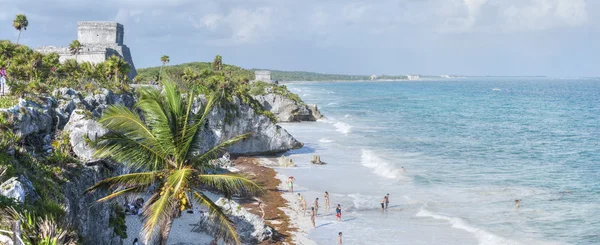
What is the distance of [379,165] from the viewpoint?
35781 mm

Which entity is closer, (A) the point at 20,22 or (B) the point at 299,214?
(B) the point at 299,214

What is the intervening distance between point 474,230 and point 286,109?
4604 centimetres

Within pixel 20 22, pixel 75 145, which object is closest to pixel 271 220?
pixel 75 145

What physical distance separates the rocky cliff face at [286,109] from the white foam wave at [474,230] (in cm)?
4193

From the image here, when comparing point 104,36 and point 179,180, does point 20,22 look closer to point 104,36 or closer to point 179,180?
point 104,36

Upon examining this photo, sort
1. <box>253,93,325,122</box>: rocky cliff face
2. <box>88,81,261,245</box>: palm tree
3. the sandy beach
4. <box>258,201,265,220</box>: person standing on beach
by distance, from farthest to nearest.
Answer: <box>253,93,325,122</box>: rocky cliff face
<box>258,201,265,220</box>: person standing on beach
the sandy beach
<box>88,81,261,245</box>: palm tree

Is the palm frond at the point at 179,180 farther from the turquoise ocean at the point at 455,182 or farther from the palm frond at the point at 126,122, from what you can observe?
the turquoise ocean at the point at 455,182

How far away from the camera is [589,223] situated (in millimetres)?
23750

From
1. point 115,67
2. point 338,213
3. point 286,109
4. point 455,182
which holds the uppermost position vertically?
point 115,67

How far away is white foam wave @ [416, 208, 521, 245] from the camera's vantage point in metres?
20.9

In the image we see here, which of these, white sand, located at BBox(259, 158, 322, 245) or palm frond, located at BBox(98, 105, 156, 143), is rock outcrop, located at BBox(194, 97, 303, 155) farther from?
palm frond, located at BBox(98, 105, 156, 143)

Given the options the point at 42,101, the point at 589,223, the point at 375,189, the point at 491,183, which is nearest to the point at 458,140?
the point at 491,183

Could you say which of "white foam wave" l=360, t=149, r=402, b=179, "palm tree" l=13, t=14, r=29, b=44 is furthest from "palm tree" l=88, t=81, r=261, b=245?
"palm tree" l=13, t=14, r=29, b=44

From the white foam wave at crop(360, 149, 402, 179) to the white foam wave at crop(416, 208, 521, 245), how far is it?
7.93m
